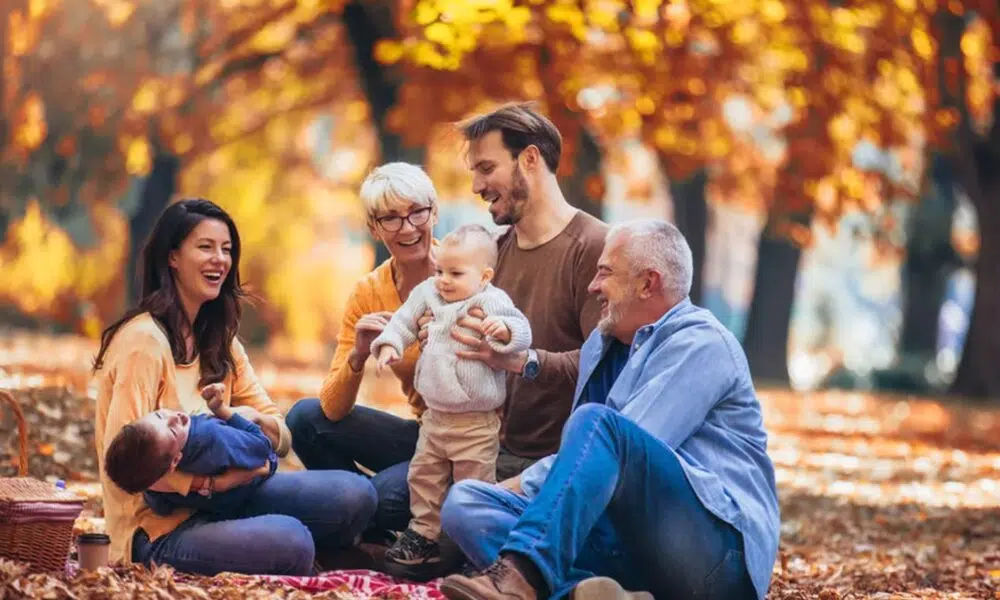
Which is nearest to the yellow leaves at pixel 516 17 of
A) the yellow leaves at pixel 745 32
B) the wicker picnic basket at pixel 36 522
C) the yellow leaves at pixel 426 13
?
the yellow leaves at pixel 426 13

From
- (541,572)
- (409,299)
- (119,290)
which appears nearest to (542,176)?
(409,299)

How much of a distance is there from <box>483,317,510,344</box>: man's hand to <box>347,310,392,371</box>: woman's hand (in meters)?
0.48

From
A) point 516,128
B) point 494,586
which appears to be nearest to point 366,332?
point 516,128

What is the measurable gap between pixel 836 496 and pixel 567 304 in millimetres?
5641

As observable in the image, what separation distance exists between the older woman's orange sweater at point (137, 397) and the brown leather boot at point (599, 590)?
1538mm

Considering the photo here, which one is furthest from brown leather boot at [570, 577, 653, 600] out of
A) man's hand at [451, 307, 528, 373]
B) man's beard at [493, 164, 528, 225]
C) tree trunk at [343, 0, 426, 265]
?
tree trunk at [343, 0, 426, 265]

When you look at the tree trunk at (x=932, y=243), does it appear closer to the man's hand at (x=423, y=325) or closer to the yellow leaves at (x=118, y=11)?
the yellow leaves at (x=118, y=11)

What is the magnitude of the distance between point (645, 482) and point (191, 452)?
62.5 inches

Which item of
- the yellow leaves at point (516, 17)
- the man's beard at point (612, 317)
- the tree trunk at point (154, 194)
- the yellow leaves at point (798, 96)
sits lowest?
the man's beard at point (612, 317)

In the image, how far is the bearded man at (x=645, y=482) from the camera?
5078 mm

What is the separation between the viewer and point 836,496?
11.4 meters

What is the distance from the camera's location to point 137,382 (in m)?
5.73

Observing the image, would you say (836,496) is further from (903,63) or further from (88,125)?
(88,125)

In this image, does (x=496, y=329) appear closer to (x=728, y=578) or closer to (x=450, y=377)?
(x=450, y=377)
